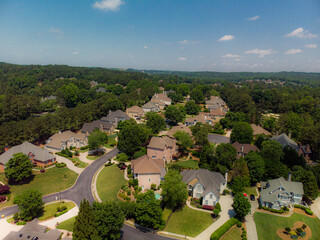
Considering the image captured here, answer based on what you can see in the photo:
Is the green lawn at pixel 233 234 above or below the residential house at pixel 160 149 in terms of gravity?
below

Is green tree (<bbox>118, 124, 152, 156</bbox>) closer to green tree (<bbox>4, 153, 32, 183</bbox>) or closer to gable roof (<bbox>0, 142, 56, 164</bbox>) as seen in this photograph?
gable roof (<bbox>0, 142, 56, 164</bbox>)

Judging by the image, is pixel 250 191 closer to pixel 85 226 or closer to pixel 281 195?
pixel 281 195

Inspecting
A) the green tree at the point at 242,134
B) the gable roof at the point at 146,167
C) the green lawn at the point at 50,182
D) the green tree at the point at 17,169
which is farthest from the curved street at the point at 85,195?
the green tree at the point at 242,134

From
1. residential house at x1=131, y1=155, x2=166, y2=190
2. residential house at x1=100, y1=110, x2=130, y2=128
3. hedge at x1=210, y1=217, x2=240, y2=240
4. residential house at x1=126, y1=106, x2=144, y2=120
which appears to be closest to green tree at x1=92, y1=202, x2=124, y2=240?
residential house at x1=131, y1=155, x2=166, y2=190

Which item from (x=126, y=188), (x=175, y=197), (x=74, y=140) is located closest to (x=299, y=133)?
(x=175, y=197)

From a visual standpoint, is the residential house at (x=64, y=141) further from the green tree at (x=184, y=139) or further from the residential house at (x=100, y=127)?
the green tree at (x=184, y=139)

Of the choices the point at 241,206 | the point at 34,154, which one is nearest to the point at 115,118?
the point at 34,154

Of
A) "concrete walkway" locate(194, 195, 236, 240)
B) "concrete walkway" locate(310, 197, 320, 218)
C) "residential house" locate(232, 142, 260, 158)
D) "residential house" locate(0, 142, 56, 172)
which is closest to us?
"concrete walkway" locate(194, 195, 236, 240)
